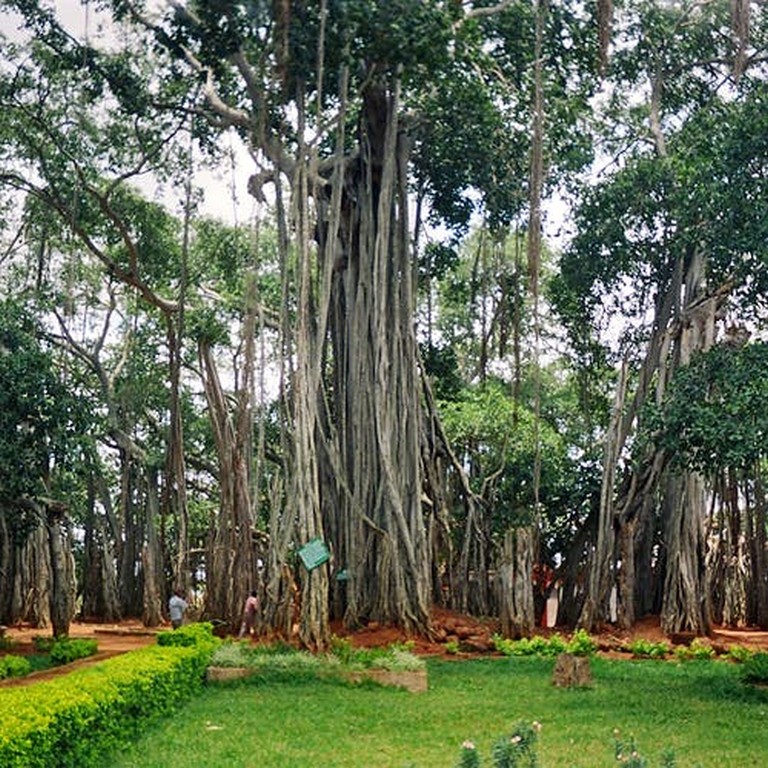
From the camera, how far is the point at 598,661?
11.6 meters

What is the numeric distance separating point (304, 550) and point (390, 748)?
337 centimetres

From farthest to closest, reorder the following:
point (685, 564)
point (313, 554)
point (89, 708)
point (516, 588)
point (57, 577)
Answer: point (685, 564) → point (57, 577) → point (516, 588) → point (313, 554) → point (89, 708)

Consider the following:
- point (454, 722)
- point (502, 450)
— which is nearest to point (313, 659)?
point (454, 722)

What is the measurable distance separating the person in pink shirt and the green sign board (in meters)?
2.58

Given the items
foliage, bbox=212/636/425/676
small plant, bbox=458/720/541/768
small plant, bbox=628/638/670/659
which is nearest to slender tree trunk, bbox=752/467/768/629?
small plant, bbox=628/638/670/659

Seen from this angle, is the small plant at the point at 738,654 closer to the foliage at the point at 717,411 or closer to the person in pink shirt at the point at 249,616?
the foliage at the point at 717,411

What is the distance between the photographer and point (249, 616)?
41.9 ft

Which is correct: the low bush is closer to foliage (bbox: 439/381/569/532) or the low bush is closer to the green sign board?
the green sign board

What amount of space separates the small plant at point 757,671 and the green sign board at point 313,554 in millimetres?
3459

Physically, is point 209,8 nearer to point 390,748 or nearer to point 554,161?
point 554,161

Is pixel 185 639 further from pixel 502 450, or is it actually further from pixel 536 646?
pixel 502 450

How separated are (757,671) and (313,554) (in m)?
3.62

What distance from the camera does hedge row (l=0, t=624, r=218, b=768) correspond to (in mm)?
5398

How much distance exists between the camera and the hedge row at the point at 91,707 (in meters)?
5.40
